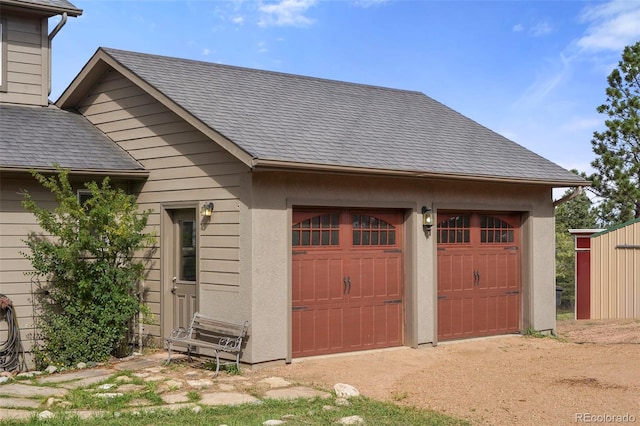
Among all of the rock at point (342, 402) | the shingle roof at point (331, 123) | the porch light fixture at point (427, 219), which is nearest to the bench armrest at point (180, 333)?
the shingle roof at point (331, 123)

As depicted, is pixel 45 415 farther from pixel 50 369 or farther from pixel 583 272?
pixel 583 272

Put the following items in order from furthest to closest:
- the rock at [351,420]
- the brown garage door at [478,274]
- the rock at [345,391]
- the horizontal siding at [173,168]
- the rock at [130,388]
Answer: the brown garage door at [478,274] < the horizontal siding at [173,168] < the rock at [130,388] < the rock at [345,391] < the rock at [351,420]

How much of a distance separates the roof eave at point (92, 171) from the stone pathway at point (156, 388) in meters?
2.78

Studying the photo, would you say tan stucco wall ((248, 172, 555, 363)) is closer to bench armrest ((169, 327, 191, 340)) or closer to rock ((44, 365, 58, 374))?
bench armrest ((169, 327, 191, 340))

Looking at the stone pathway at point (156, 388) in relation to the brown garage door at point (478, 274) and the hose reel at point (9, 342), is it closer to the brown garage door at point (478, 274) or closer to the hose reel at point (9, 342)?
the hose reel at point (9, 342)

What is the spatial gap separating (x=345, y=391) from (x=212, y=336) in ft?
8.46

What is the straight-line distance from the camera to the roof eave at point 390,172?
9809 millimetres

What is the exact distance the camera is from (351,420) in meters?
7.30

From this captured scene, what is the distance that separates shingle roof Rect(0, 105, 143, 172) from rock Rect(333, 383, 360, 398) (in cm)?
504

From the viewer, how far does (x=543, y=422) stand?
295 inches

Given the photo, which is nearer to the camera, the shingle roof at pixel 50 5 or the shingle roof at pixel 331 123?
the shingle roof at pixel 331 123

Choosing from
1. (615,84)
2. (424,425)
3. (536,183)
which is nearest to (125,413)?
(424,425)

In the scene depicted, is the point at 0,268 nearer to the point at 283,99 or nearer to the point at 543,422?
the point at 283,99

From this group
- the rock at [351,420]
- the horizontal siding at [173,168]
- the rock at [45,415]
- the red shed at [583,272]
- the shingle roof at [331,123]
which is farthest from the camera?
the red shed at [583,272]
